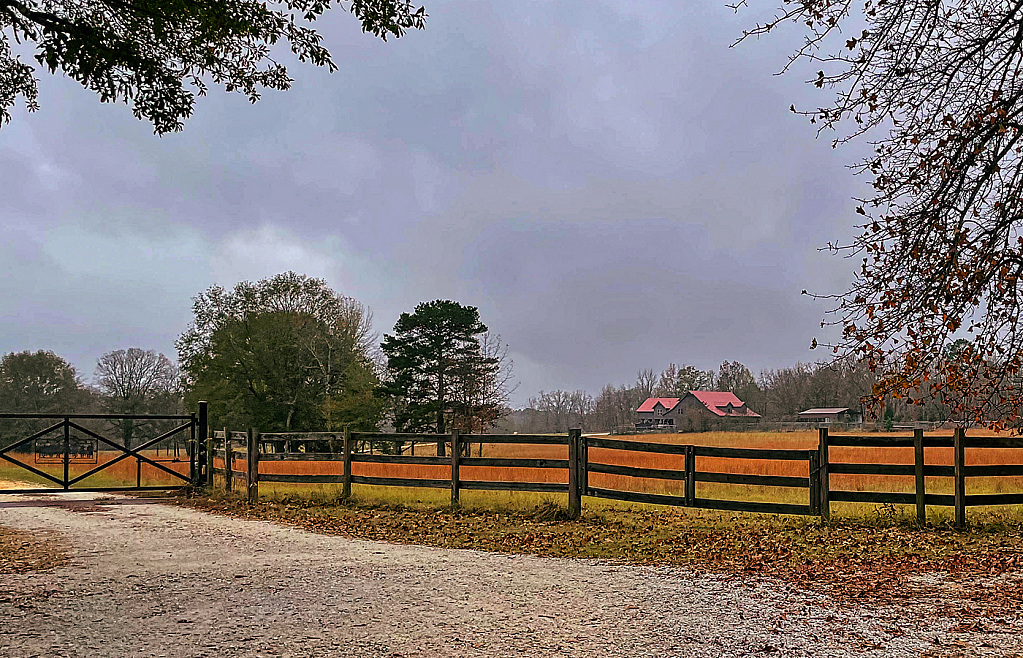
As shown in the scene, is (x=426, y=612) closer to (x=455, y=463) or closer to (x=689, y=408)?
(x=455, y=463)

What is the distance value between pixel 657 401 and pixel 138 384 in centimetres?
5113

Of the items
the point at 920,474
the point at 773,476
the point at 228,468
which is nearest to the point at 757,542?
the point at 773,476

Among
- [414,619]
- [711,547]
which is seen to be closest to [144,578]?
[414,619]

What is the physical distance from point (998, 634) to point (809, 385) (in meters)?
61.1

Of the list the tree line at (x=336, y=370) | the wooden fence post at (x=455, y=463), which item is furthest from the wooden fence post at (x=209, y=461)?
the tree line at (x=336, y=370)

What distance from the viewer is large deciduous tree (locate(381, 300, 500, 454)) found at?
3803cm

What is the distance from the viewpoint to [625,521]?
11383 millimetres

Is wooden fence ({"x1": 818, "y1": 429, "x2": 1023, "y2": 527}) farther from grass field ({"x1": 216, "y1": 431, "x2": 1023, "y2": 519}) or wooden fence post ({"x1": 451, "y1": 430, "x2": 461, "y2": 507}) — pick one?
wooden fence post ({"x1": 451, "y1": 430, "x2": 461, "y2": 507})

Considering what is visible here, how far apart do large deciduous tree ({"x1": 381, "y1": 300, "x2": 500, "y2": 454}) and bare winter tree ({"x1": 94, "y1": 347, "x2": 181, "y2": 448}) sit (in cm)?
1970

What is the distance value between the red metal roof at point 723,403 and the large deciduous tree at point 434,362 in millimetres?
44909

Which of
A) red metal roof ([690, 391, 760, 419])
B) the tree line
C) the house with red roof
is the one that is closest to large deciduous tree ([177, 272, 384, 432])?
the tree line

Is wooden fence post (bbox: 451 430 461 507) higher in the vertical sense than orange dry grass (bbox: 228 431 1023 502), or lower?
higher

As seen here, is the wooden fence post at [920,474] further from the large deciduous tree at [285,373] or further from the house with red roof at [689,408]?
the house with red roof at [689,408]

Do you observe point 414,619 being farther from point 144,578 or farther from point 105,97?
point 105,97
